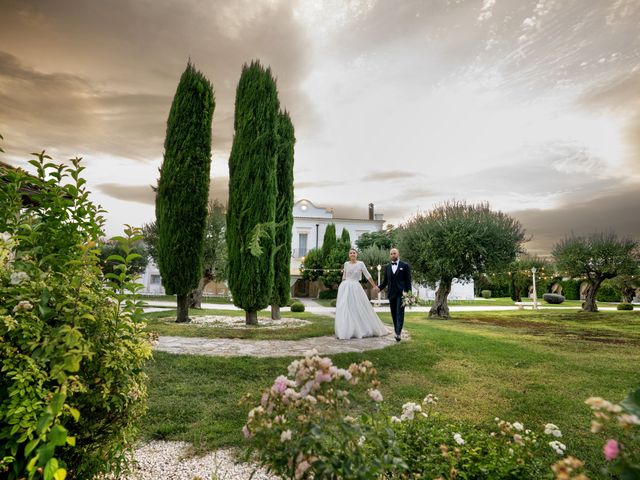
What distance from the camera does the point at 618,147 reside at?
11.5m

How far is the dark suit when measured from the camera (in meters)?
9.02

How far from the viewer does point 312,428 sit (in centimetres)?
148

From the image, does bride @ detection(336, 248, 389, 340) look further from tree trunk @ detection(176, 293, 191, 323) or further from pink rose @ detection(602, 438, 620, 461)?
pink rose @ detection(602, 438, 620, 461)

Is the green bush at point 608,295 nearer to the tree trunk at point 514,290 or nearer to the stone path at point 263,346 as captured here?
the tree trunk at point 514,290

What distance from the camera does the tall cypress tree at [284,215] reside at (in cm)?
1344

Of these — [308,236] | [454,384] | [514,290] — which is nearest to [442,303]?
[454,384]

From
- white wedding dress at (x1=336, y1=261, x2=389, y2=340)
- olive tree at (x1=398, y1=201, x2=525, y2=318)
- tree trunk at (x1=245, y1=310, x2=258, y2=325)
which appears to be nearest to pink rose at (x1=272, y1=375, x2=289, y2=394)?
white wedding dress at (x1=336, y1=261, x2=389, y2=340)

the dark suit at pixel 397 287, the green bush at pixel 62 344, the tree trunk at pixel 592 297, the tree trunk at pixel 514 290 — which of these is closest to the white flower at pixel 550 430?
the green bush at pixel 62 344

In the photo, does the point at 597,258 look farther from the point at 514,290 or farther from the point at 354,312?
the point at 514,290

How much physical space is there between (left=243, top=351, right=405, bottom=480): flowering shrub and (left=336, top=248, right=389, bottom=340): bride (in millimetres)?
7824

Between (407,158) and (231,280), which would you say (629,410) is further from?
(407,158)

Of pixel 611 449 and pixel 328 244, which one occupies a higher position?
pixel 328 244

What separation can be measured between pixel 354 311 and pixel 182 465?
23.5 ft

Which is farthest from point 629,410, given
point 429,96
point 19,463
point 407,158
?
point 407,158
